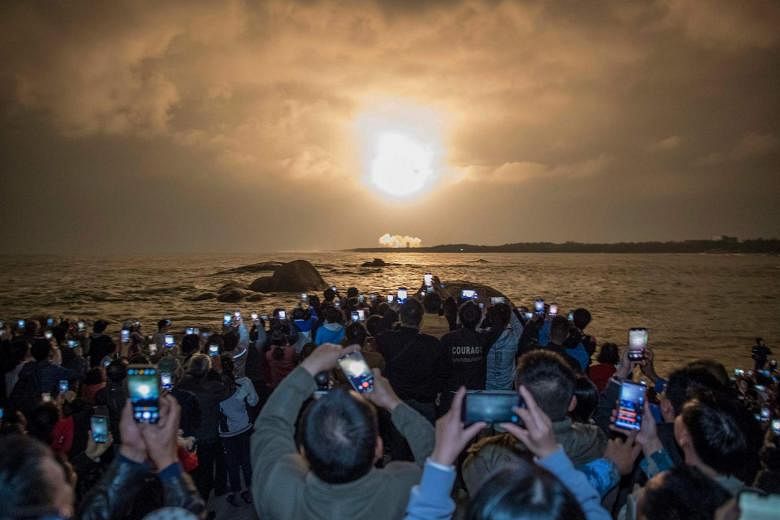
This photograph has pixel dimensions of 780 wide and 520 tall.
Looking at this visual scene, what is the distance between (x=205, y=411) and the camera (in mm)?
6289

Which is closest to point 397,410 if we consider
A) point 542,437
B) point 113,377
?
point 542,437

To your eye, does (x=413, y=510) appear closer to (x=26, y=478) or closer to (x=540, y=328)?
(x=26, y=478)

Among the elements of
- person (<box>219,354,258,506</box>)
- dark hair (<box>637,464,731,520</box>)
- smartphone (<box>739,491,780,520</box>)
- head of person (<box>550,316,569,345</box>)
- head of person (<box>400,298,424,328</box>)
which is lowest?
person (<box>219,354,258,506</box>)

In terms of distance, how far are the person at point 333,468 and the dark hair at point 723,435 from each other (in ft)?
5.21

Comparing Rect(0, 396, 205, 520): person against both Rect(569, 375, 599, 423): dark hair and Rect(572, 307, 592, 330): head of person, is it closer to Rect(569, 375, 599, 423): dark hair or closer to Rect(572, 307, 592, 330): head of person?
Rect(569, 375, 599, 423): dark hair

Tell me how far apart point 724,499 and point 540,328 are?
10.9 metres

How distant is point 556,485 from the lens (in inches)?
63.9

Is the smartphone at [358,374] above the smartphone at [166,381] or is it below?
above

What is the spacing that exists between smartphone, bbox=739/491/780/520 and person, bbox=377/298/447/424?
5020 mm

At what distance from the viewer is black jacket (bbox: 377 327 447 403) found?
21.3 feet

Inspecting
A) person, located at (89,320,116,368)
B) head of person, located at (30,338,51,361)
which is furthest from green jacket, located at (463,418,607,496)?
person, located at (89,320,116,368)

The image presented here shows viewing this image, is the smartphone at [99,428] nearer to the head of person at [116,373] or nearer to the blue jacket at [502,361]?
the head of person at [116,373]

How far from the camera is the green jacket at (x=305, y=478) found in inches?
90.1

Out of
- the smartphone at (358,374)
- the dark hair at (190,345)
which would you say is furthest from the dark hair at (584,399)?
the dark hair at (190,345)
